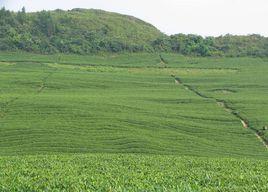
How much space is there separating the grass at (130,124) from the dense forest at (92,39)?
7.35 m

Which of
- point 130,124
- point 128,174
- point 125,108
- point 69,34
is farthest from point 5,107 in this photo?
point 69,34

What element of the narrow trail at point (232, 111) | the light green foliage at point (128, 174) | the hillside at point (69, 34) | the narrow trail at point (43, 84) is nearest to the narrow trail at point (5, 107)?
the narrow trail at point (43, 84)

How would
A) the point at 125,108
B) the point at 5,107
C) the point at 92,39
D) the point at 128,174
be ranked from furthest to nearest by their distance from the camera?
the point at 92,39, the point at 125,108, the point at 5,107, the point at 128,174

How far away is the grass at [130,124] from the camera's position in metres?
27.3

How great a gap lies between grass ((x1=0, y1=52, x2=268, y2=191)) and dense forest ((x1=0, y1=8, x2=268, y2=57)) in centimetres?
735

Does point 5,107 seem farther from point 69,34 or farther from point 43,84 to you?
point 69,34

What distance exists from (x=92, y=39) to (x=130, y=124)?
209 ft

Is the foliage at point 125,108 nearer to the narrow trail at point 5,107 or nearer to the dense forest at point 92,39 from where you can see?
the narrow trail at point 5,107

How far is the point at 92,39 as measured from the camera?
110938 millimetres

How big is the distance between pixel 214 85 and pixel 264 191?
5279 cm

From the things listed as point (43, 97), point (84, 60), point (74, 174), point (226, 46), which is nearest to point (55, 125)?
point (43, 97)

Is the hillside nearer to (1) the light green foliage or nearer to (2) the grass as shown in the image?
(2) the grass

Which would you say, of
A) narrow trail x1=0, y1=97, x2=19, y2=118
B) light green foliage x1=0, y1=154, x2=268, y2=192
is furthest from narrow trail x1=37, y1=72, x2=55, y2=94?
light green foliage x1=0, y1=154, x2=268, y2=192

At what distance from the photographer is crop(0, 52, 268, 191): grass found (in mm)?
27281
